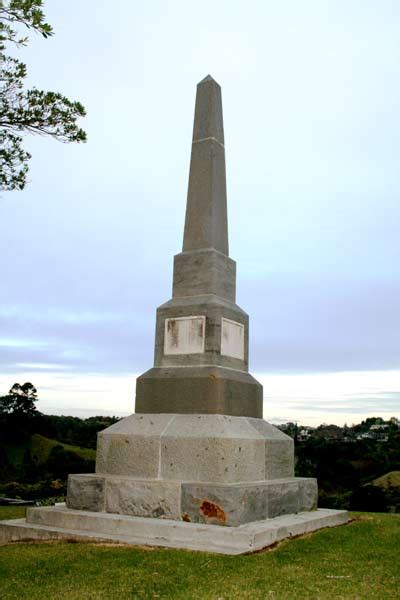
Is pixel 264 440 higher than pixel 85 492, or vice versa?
pixel 264 440

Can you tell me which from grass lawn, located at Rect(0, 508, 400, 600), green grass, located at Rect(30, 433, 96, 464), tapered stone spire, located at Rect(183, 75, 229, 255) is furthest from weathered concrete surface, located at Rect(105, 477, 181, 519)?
green grass, located at Rect(30, 433, 96, 464)

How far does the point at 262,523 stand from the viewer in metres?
6.66

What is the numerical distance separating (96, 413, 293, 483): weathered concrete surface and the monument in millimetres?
13

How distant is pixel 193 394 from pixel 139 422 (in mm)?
809

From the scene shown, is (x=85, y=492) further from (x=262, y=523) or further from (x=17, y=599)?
(x=17, y=599)

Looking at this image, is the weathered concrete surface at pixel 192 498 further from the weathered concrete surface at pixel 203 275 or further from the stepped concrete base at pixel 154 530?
the weathered concrete surface at pixel 203 275

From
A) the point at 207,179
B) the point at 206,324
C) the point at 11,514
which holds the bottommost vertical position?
the point at 11,514

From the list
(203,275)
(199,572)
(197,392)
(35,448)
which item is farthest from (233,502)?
(35,448)

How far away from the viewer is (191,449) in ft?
23.2

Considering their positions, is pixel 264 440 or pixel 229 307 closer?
pixel 264 440

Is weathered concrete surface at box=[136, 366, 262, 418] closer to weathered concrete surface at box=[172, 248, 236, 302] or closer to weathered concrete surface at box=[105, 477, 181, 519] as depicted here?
weathered concrete surface at box=[105, 477, 181, 519]

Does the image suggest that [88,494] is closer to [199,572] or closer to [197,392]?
[197,392]

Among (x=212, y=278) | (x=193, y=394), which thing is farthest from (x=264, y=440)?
(x=212, y=278)

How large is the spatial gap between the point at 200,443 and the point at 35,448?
33747 millimetres
